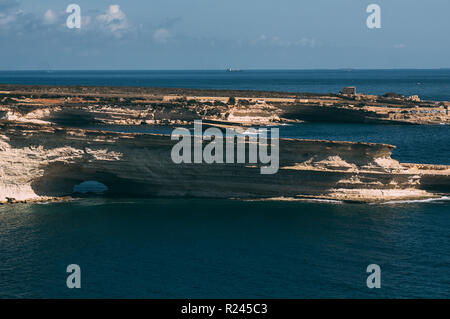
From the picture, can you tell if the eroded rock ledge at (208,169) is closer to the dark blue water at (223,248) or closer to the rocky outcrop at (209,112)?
the dark blue water at (223,248)

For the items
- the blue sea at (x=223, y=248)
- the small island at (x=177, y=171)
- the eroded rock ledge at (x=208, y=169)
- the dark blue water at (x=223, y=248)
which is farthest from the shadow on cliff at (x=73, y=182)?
the dark blue water at (x=223, y=248)

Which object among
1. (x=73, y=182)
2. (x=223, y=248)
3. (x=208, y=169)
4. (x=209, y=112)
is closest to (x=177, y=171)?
(x=208, y=169)

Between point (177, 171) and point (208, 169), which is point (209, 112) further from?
point (208, 169)

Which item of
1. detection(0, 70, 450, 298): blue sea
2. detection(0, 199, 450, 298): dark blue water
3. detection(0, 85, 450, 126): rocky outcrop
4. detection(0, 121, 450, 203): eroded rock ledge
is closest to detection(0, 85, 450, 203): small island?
detection(0, 121, 450, 203): eroded rock ledge

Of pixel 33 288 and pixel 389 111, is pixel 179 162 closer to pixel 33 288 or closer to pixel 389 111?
pixel 33 288

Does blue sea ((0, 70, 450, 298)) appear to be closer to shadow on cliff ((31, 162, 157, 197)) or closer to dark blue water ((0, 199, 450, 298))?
dark blue water ((0, 199, 450, 298))
